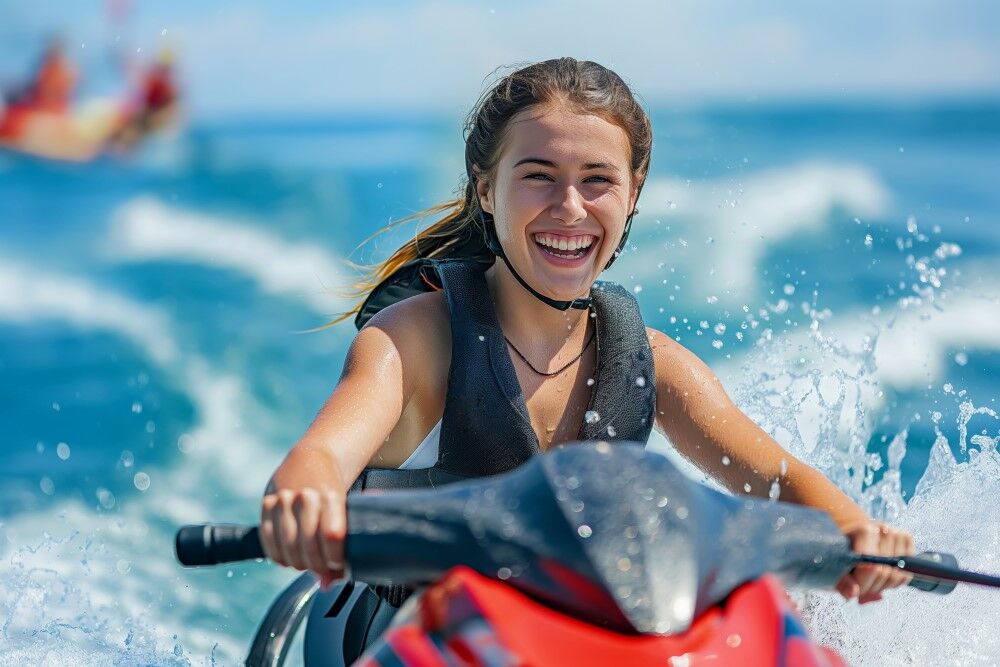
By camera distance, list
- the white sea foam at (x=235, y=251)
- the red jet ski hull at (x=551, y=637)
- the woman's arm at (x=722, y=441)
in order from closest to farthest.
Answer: the red jet ski hull at (x=551, y=637) < the woman's arm at (x=722, y=441) < the white sea foam at (x=235, y=251)

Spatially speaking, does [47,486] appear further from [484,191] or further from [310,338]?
[484,191]

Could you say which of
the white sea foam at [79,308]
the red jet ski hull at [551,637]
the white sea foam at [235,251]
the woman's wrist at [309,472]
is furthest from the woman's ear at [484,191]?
the white sea foam at [235,251]

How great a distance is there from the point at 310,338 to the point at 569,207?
4316 millimetres

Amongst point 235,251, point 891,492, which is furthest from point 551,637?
point 235,251

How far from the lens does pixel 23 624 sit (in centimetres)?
278

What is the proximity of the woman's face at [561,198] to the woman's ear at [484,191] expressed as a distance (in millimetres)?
105

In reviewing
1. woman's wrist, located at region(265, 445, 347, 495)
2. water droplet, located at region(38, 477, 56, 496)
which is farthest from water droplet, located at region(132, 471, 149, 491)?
woman's wrist, located at region(265, 445, 347, 495)

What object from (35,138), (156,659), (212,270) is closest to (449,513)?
(156,659)

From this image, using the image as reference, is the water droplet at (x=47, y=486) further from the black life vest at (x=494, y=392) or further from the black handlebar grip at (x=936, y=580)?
the black handlebar grip at (x=936, y=580)

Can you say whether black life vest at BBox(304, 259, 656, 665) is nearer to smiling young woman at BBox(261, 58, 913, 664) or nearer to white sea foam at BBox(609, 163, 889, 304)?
smiling young woman at BBox(261, 58, 913, 664)

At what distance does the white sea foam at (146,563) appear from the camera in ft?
8.99

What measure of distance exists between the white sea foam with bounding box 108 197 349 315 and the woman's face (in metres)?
4.41

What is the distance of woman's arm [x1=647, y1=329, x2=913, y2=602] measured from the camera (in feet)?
6.44

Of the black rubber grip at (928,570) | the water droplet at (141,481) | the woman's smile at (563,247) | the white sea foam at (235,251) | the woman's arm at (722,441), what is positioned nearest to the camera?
the black rubber grip at (928,570)
